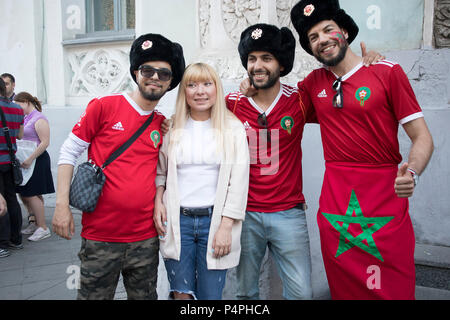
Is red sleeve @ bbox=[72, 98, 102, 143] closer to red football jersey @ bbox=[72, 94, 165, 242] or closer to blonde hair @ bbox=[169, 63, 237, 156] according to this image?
red football jersey @ bbox=[72, 94, 165, 242]

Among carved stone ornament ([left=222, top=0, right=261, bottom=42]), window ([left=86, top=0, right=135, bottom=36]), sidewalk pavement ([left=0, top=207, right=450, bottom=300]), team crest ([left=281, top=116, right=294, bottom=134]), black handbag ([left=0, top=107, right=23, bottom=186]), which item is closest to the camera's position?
team crest ([left=281, top=116, right=294, bottom=134])

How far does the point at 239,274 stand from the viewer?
108 inches

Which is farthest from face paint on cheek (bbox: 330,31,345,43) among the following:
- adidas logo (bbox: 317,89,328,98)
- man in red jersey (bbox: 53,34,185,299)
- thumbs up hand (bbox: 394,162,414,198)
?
man in red jersey (bbox: 53,34,185,299)

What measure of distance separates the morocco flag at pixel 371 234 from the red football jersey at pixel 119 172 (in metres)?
1.16

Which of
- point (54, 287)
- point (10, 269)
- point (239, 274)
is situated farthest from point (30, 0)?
point (239, 274)

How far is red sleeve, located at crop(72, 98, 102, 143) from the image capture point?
2406 mm

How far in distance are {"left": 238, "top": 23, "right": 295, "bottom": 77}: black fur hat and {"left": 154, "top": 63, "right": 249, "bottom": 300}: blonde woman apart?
36 cm

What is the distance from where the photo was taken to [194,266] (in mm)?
2514

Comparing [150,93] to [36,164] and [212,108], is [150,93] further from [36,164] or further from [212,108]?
[36,164]

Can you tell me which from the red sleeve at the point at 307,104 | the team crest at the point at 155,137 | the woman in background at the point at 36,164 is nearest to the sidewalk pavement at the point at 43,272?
the woman in background at the point at 36,164

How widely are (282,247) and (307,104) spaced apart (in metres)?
0.95

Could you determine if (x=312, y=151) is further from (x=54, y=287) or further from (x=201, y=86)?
(x=54, y=287)

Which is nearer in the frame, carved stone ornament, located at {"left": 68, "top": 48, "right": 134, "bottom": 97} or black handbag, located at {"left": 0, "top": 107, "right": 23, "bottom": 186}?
black handbag, located at {"left": 0, "top": 107, "right": 23, "bottom": 186}

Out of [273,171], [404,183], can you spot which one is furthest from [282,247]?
[404,183]
